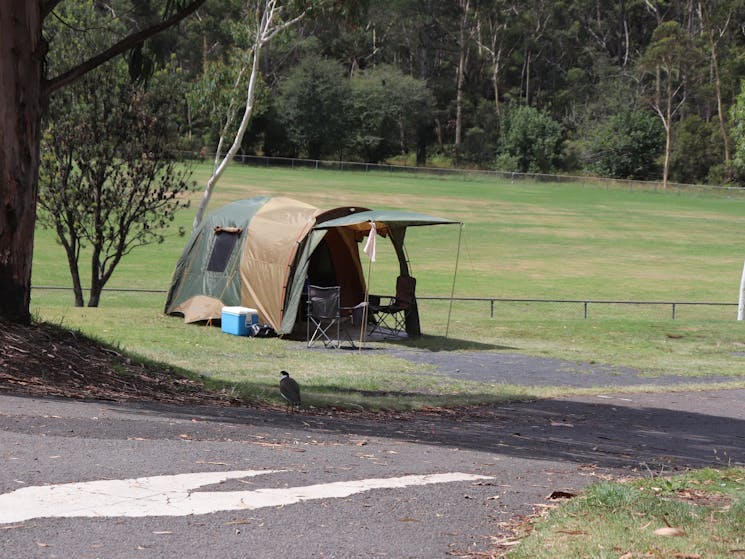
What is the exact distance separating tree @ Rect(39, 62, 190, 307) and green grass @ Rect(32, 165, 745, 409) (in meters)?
2.23

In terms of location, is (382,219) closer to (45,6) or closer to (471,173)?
(45,6)

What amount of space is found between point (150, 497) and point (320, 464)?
1574mm

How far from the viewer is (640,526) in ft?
18.1

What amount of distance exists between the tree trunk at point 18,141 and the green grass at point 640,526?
698 cm

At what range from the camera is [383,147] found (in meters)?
86.0

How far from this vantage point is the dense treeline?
260ft

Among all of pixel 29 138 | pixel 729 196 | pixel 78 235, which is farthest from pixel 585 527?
pixel 729 196

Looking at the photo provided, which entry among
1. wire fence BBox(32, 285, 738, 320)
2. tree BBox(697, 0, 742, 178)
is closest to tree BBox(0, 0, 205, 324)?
wire fence BBox(32, 285, 738, 320)

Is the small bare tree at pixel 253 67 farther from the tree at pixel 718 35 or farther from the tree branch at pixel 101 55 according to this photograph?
the tree at pixel 718 35

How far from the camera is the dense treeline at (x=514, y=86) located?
79.1m

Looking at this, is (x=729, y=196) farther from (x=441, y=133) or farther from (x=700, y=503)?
(x=700, y=503)

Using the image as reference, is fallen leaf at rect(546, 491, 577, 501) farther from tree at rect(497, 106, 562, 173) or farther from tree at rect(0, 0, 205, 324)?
tree at rect(497, 106, 562, 173)

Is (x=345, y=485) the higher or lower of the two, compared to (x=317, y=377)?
higher

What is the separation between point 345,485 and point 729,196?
2765 inches
